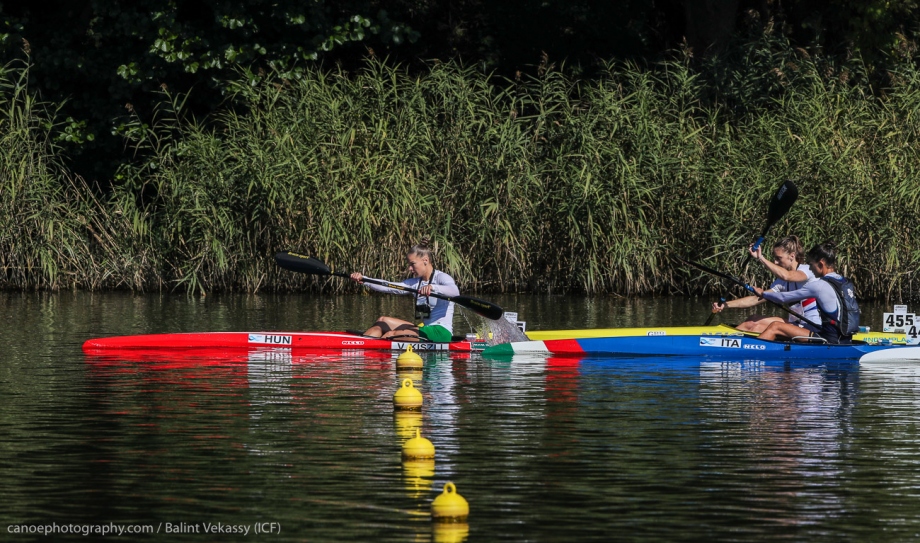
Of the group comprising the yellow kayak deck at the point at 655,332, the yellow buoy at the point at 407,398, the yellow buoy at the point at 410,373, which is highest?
the yellow kayak deck at the point at 655,332

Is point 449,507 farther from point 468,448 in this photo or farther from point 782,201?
point 782,201

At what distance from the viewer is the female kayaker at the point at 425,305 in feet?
45.8

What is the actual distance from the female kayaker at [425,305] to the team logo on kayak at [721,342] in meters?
2.49

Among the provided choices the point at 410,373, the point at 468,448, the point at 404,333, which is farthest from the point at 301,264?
the point at 468,448

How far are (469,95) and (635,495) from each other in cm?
1441

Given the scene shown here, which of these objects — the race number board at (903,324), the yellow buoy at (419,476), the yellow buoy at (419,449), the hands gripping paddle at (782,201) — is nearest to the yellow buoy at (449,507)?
the yellow buoy at (419,476)

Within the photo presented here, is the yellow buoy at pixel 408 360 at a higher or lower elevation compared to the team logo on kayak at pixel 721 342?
lower

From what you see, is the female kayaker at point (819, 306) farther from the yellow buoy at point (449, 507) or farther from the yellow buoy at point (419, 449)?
the yellow buoy at point (449, 507)

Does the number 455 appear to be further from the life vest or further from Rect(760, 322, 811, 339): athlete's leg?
Rect(760, 322, 811, 339): athlete's leg

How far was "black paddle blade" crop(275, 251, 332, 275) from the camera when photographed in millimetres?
15148

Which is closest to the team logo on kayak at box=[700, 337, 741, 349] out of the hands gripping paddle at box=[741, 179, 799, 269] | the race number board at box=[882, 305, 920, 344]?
the race number board at box=[882, 305, 920, 344]

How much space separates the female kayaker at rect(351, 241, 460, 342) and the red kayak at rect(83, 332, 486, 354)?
0.11 metres

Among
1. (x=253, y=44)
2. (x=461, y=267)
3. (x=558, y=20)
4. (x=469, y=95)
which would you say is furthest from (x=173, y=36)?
(x=558, y=20)

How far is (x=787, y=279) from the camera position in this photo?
13.9 m
